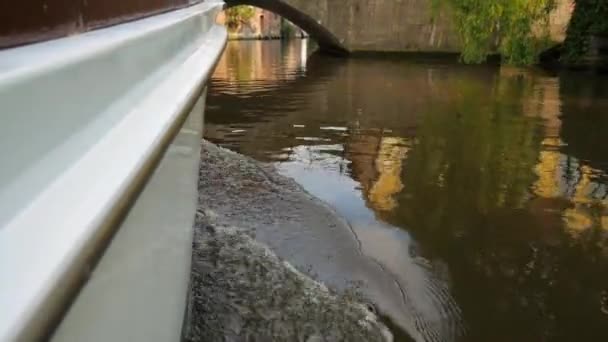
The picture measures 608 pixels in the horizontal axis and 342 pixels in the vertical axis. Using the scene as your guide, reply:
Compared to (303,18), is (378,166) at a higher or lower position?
lower

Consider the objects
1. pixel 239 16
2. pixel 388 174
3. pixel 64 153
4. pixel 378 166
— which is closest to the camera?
pixel 64 153

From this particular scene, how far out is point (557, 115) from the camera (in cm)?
834

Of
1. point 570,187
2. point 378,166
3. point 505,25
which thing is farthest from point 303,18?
point 570,187

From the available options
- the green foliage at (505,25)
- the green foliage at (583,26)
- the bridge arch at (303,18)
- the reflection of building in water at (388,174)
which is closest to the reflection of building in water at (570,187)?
the reflection of building in water at (388,174)

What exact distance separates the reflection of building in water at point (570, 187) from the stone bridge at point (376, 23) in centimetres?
1111

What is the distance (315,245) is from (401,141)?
10.7 feet

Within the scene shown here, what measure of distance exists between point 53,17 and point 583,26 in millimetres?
15532

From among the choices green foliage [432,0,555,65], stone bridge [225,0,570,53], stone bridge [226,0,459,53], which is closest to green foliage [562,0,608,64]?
green foliage [432,0,555,65]

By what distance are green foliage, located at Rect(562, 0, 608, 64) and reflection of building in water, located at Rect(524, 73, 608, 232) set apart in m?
8.11

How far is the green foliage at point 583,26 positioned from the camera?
13992mm

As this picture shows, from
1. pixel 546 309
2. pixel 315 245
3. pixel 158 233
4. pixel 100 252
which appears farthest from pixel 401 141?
pixel 100 252

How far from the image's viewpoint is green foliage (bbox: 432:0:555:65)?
513 inches

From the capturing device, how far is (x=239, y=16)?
36.6 metres

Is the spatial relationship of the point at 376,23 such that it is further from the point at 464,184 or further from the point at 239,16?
the point at 239,16
